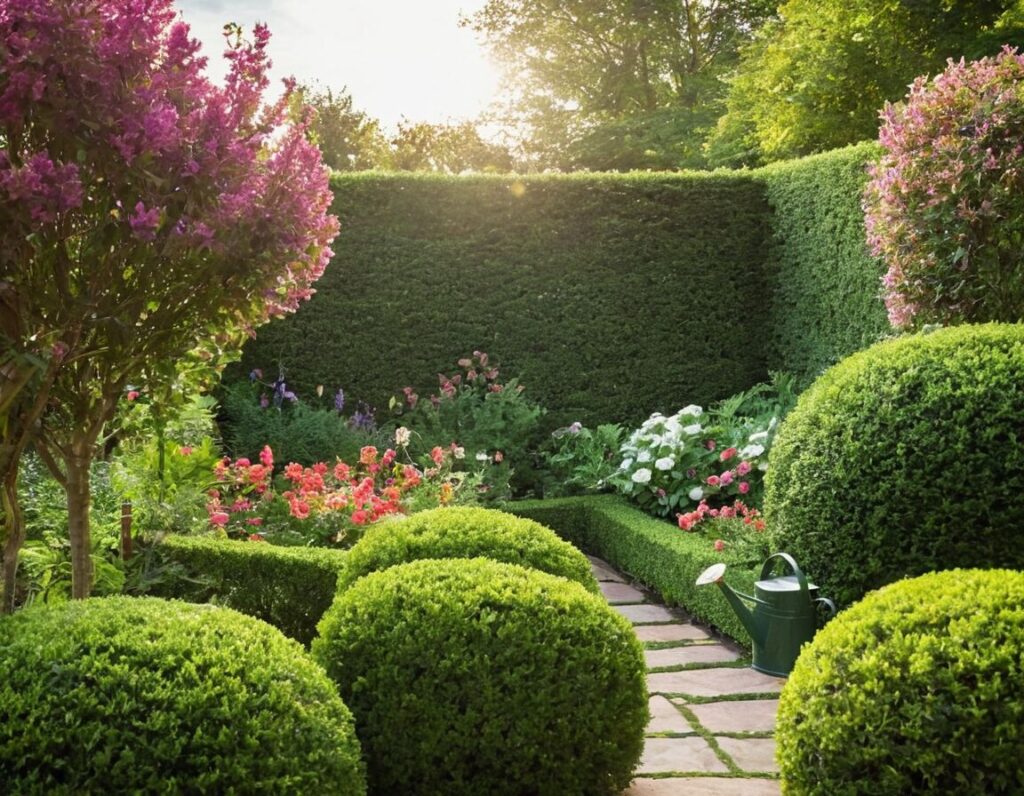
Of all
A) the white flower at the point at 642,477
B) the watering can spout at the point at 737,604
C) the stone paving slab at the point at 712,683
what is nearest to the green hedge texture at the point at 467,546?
the watering can spout at the point at 737,604

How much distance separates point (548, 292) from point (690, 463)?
2.94 m

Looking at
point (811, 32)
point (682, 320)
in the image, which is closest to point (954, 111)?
point (682, 320)

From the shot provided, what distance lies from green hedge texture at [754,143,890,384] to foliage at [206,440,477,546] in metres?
4.02

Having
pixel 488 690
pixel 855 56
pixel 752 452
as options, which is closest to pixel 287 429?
pixel 752 452

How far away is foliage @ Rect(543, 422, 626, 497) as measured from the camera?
810 centimetres

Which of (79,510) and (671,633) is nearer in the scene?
(79,510)

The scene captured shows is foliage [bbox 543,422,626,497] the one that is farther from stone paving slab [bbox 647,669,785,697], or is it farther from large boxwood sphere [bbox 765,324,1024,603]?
large boxwood sphere [bbox 765,324,1024,603]

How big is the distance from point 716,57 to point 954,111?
55.1 ft

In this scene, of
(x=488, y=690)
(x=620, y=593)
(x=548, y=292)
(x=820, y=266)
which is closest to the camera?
(x=488, y=690)

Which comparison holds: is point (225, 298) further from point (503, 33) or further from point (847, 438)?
point (503, 33)

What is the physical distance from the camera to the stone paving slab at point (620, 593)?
6082 millimetres

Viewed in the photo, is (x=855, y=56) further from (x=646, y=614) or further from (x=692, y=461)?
(x=646, y=614)

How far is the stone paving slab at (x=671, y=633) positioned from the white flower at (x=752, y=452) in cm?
144

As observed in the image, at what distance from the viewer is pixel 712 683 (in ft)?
14.6
